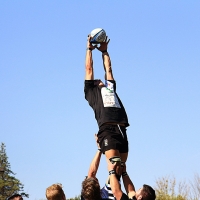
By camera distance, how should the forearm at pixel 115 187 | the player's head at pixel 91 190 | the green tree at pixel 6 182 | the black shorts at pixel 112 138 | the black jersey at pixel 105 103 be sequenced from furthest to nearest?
the green tree at pixel 6 182
the black jersey at pixel 105 103
the black shorts at pixel 112 138
the forearm at pixel 115 187
the player's head at pixel 91 190

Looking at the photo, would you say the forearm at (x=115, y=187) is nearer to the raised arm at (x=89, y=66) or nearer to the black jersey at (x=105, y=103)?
the black jersey at (x=105, y=103)

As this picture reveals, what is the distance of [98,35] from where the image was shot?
10.6m

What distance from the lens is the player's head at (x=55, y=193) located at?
8492 millimetres

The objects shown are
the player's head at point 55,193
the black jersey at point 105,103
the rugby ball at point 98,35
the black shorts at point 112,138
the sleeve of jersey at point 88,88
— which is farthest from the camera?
the rugby ball at point 98,35

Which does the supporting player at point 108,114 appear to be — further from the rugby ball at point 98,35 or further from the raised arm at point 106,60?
the rugby ball at point 98,35

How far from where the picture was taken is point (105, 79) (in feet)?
34.8

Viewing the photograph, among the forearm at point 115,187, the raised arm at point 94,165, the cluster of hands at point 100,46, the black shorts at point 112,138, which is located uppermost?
the cluster of hands at point 100,46

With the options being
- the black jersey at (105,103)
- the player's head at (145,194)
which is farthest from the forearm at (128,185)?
the black jersey at (105,103)

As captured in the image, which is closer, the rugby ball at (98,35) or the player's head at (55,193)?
the player's head at (55,193)

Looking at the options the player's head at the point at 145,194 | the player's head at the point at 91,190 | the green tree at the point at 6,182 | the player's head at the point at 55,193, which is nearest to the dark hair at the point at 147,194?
the player's head at the point at 145,194

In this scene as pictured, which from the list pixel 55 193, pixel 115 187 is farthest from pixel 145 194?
pixel 55 193

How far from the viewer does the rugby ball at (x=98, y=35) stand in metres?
10.6

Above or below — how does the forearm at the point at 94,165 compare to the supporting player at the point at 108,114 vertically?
below

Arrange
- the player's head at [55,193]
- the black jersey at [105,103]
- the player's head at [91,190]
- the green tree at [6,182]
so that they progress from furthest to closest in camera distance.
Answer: the green tree at [6,182] → the black jersey at [105,103] → the player's head at [55,193] → the player's head at [91,190]
